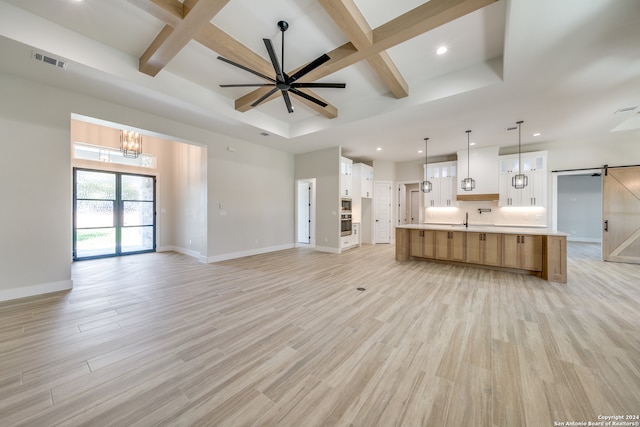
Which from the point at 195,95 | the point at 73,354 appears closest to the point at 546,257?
the point at 73,354

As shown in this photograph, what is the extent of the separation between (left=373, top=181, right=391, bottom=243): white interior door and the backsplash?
1426 mm

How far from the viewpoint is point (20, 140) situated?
129 inches

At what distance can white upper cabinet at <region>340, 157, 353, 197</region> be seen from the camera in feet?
23.1

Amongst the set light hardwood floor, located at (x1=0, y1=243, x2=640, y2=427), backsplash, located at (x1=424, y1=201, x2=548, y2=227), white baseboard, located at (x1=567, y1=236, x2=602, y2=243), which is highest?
backsplash, located at (x1=424, y1=201, x2=548, y2=227)

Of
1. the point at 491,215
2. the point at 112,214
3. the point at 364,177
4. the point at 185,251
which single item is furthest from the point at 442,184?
the point at 112,214

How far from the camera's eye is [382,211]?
8.75 metres

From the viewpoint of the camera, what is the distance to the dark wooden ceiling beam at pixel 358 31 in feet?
7.61

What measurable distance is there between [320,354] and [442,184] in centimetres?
739

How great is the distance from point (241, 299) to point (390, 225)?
691 cm

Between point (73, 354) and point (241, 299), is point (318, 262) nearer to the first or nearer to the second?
point (241, 299)

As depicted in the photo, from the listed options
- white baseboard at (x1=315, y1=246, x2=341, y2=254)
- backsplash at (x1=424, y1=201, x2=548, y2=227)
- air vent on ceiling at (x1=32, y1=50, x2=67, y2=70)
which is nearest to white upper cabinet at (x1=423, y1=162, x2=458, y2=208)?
backsplash at (x1=424, y1=201, x2=548, y2=227)

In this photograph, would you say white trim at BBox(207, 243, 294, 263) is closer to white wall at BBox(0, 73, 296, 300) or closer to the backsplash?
white wall at BBox(0, 73, 296, 300)

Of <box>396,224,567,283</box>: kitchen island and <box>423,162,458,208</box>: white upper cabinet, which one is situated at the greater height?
<box>423,162,458,208</box>: white upper cabinet

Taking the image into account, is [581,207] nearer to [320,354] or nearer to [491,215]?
[491,215]
